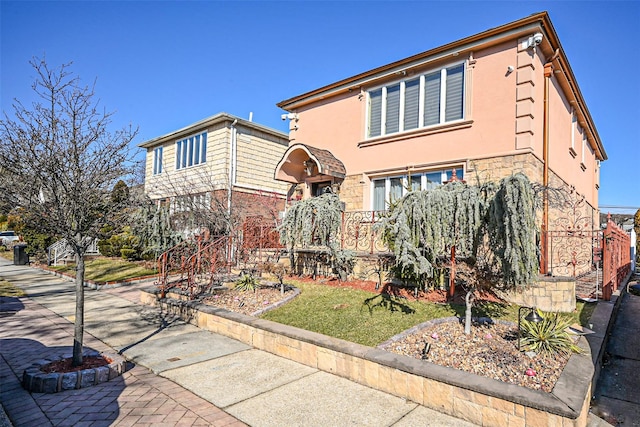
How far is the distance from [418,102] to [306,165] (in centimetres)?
443

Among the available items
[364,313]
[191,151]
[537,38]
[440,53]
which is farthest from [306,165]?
[191,151]

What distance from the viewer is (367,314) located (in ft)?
21.5

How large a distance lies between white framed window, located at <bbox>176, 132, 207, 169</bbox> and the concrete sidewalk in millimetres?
11931

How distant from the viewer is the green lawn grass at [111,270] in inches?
537

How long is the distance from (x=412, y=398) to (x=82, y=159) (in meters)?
5.37

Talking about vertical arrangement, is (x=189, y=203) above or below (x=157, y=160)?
below

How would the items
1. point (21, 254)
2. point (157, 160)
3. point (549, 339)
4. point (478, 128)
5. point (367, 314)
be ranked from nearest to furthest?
1. point (549, 339)
2. point (367, 314)
3. point (478, 128)
4. point (21, 254)
5. point (157, 160)

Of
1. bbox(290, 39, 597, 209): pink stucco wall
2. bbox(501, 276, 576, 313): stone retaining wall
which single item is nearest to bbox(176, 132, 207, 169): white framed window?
bbox(290, 39, 597, 209): pink stucco wall

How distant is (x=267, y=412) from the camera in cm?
384

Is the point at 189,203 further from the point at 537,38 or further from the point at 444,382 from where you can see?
the point at 537,38

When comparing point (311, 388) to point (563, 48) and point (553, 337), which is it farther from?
point (563, 48)

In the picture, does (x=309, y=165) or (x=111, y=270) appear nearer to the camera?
(x=309, y=165)

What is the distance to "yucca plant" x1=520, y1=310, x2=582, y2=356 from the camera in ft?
14.5

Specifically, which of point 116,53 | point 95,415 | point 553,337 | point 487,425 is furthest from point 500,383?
point 116,53
